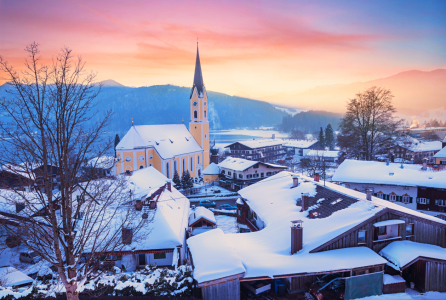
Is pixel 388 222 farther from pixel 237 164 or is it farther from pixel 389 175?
pixel 237 164

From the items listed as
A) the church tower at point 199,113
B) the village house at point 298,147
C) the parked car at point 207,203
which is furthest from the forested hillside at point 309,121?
the parked car at point 207,203

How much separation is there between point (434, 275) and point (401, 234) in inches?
75.1

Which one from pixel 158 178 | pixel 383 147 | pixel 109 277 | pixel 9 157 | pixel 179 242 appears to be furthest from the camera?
pixel 383 147

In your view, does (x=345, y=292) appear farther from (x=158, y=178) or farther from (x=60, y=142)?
(x=158, y=178)

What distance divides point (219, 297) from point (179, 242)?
6.44m

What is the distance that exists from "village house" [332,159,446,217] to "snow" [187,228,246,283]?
50.6 ft

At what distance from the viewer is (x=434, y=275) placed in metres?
11.8

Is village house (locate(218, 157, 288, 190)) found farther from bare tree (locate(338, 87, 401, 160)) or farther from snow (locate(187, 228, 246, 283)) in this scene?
snow (locate(187, 228, 246, 283))

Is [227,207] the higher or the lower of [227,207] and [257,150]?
the lower

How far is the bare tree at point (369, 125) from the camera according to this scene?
32.8 meters

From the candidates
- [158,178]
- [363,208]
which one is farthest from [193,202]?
[363,208]

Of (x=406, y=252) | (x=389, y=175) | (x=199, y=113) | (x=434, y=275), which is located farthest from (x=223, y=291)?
(x=199, y=113)

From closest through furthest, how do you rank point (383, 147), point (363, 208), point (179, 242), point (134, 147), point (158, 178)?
point (363, 208), point (179, 242), point (158, 178), point (383, 147), point (134, 147)

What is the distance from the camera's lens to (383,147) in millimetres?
34406
